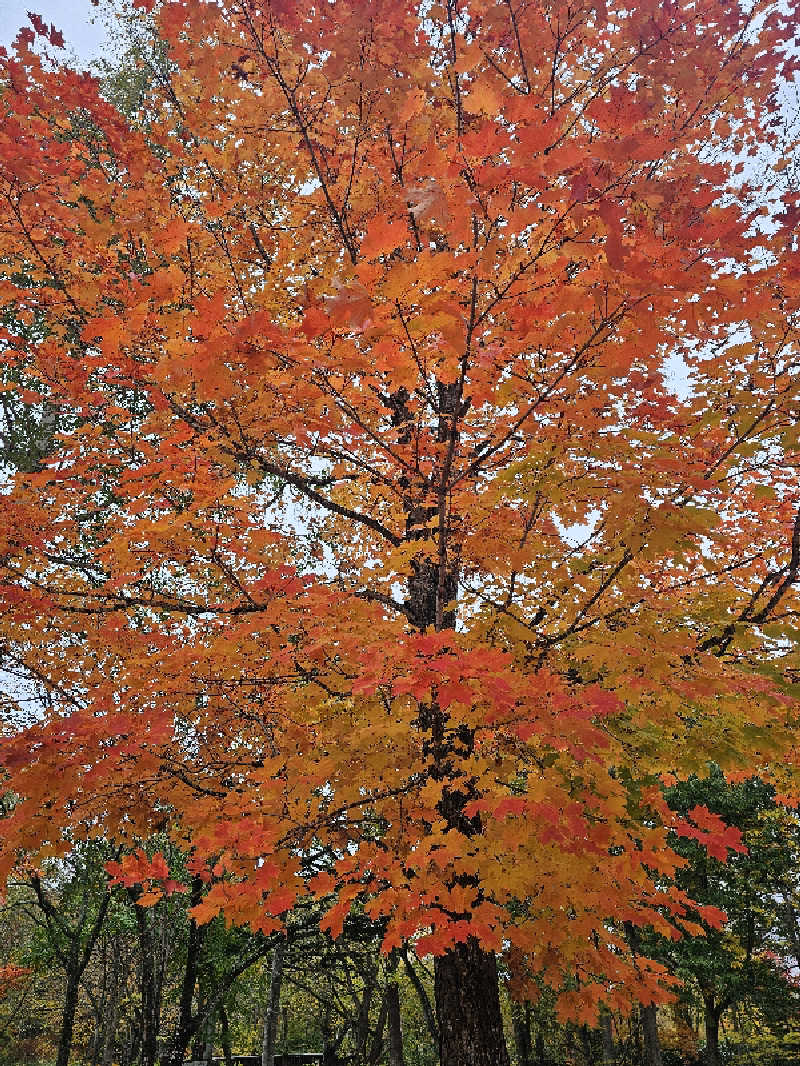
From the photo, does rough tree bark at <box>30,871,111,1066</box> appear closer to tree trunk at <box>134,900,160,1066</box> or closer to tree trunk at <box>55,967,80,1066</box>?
tree trunk at <box>55,967,80,1066</box>

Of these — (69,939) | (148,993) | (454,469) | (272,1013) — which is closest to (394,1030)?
(272,1013)

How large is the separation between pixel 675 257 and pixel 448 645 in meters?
1.77

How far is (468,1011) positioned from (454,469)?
3436 mm

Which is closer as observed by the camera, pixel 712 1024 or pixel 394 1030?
pixel 394 1030

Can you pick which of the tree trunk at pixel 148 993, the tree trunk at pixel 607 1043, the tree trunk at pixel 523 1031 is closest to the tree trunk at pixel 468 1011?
the tree trunk at pixel 148 993

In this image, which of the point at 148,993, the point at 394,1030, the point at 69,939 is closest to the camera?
the point at 148,993

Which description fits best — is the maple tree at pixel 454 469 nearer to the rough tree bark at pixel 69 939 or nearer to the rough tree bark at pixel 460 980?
the rough tree bark at pixel 460 980

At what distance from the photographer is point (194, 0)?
3.62m

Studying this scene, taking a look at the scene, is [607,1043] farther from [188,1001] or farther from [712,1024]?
[188,1001]

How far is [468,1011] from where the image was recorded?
3.73 m

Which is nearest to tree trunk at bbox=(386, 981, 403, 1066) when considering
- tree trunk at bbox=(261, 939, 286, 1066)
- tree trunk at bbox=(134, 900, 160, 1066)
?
tree trunk at bbox=(261, 939, 286, 1066)

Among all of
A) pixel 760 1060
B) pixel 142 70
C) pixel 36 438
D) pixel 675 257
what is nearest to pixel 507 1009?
pixel 760 1060

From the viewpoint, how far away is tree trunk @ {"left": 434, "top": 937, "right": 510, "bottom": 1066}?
12.0 ft

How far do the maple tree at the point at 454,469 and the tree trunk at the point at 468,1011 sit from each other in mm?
23
